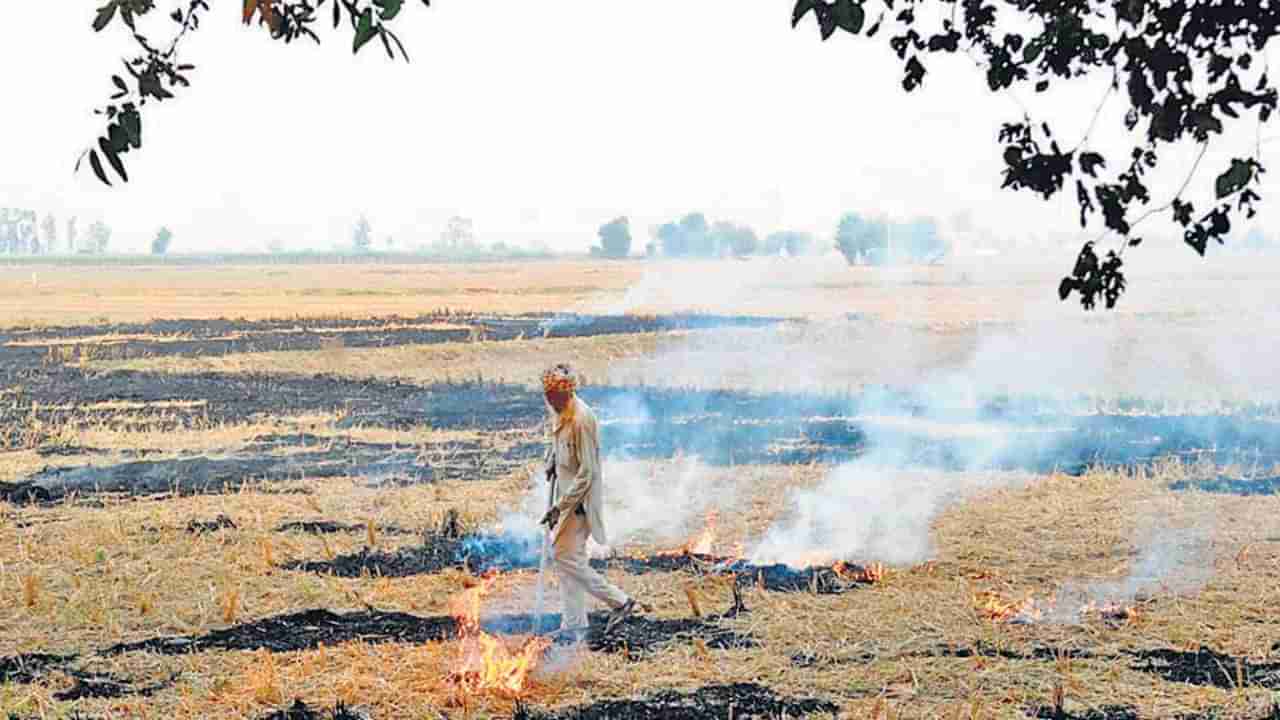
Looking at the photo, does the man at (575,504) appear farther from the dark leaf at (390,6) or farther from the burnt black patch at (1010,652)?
the dark leaf at (390,6)

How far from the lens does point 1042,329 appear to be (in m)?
44.6

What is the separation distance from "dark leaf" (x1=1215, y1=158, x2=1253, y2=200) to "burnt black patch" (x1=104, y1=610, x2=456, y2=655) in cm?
681

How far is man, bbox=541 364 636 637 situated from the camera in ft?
32.9

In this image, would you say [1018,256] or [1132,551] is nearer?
[1132,551]

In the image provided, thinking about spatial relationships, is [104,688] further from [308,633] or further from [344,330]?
[344,330]

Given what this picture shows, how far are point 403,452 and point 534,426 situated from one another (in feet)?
10.9

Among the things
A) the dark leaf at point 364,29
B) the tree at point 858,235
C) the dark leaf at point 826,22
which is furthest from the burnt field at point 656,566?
the tree at point 858,235

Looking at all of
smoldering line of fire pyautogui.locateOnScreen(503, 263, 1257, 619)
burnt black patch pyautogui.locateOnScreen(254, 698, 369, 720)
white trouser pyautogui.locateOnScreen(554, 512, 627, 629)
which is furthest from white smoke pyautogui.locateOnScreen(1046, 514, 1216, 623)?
burnt black patch pyautogui.locateOnScreen(254, 698, 369, 720)

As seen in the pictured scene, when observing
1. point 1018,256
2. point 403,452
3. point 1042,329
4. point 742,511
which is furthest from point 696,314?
point 1018,256

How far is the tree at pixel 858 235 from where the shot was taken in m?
91.6

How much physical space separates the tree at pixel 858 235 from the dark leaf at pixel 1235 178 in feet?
284

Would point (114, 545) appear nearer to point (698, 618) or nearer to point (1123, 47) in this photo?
point (698, 618)

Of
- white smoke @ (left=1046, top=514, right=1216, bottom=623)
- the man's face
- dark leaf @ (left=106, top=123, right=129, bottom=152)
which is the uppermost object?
dark leaf @ (left=106, top=123, right=129, bottom=152)

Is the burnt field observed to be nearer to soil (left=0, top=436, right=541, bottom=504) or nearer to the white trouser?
soil (left=0, top=436, right=541, bottom=504)
